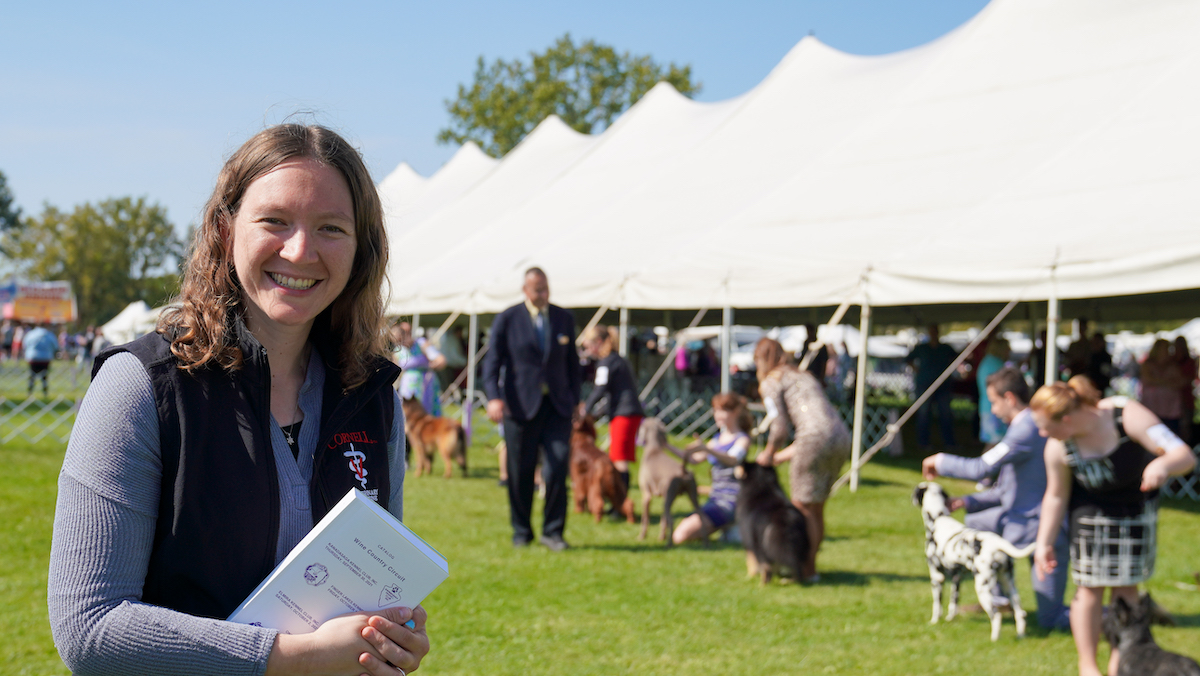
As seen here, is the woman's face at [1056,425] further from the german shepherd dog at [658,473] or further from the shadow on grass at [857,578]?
the german shepherd dog at [658,473]

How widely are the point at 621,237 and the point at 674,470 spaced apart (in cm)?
725

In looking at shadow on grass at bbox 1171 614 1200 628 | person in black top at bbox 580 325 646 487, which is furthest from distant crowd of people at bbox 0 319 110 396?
shadow on grass at bbox 1171 614 1200 628

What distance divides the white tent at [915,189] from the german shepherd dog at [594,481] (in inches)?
124

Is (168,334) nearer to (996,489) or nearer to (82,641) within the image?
(82,641)

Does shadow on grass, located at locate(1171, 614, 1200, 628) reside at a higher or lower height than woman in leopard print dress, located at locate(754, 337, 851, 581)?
lower

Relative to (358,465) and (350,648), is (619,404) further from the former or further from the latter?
(350,648)

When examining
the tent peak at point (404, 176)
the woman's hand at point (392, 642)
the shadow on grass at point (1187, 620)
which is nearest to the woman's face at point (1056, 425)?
the shadow on grass at point (1187, 620)

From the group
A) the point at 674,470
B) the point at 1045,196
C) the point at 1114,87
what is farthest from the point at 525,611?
the point at 1114,87

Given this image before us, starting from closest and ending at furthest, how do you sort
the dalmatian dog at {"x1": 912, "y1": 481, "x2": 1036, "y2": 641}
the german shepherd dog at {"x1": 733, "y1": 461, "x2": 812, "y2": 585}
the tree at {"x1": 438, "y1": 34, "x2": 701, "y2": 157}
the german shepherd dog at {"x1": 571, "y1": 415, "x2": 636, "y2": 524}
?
the dalmatian dog at {"x1": 912, "y1": 481, "x2": 1036, "y2": 641}
the german shepherd dog at {"x1": 733, "y1": 461, "x2": 812, "y2": 585}
the german shepherd dog at {"x1": 571, "y1": 415, "x2": 636, "y2": 524}
the tree at {"x1": 438, "y1": 34, "x2": 701, "y2": 157}

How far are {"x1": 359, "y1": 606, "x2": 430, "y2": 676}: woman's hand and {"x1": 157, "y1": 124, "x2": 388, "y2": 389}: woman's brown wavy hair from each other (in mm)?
432

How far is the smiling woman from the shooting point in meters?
A: 1.39

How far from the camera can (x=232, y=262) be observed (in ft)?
5.42

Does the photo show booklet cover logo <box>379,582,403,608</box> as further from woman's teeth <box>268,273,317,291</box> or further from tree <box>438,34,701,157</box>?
tree <box>438,34,701,157</box>

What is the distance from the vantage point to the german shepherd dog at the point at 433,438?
11.2m
